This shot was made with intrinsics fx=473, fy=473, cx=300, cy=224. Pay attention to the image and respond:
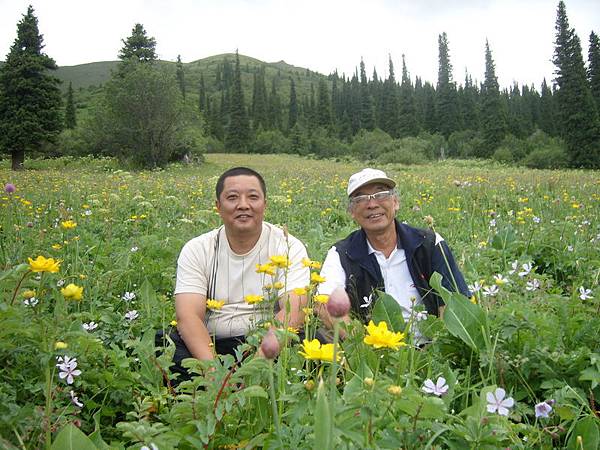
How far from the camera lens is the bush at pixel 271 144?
58.7m

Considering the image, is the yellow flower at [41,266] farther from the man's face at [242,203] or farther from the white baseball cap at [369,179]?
the white baseball cap at [369,179]

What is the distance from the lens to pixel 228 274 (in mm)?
2896

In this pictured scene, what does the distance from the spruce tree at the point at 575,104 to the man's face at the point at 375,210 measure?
1179 inches

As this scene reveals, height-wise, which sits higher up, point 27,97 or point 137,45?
point 137,45

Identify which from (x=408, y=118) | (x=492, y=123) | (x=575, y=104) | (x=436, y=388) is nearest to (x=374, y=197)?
(x=436, y=388)

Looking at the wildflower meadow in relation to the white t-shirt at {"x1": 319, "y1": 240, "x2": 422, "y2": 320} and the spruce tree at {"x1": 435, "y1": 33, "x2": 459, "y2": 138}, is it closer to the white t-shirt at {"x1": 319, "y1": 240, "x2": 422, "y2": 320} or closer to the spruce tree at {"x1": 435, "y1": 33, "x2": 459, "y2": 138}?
the white t-shirt at {"x1": 319, "y1": 240, "x2": 422, "y2": 320}

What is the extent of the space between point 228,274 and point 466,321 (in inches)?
60.3

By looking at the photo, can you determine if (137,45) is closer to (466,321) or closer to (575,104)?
(575,104)

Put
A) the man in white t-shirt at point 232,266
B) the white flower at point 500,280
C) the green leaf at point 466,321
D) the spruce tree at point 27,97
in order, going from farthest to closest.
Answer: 1. the spruce tree at point 27,97
2. the man in white t-shirt at point 232,266
3. the white flower at point 500,280
4. the green leaf at point 466,321

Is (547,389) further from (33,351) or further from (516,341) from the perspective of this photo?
(33,351)

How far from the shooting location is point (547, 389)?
165cm

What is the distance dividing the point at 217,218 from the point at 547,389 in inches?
166

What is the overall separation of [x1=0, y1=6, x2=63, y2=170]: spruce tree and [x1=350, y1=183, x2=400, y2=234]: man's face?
27393 mm

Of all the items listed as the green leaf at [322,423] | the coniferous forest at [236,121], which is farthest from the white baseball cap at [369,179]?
the coniferous forest at [236,121]
